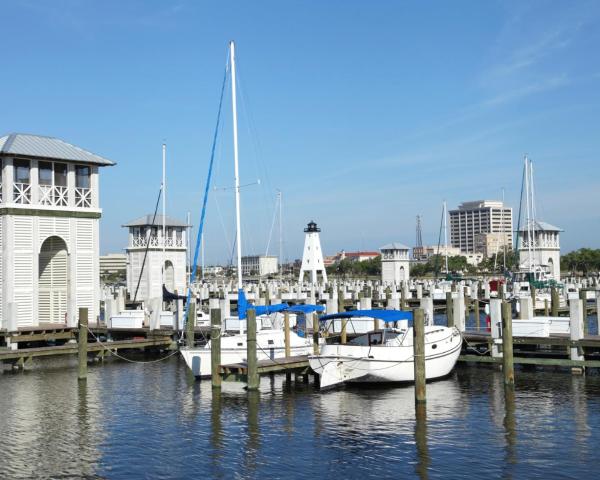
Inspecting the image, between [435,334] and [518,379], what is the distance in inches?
142

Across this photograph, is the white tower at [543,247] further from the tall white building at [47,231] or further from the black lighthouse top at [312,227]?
the tall white building at [47,231]

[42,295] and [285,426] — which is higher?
[42,295]

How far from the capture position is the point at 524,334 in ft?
99.8

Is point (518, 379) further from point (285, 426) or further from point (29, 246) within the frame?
point (29, 246)

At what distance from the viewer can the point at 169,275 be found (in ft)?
208

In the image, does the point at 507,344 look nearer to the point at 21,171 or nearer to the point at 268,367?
the point at 268,367

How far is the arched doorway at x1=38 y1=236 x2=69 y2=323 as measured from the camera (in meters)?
40.6

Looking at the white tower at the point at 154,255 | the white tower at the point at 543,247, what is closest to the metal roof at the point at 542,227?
the white tower at the point at 543,247

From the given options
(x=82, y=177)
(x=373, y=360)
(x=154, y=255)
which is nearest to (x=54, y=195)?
(x=82, y=177)

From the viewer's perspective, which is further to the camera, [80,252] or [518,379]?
[80,252]

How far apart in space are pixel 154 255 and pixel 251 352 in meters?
36.3

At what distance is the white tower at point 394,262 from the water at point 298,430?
58687mm

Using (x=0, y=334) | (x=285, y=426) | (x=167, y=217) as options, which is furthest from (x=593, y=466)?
(x=167, y=217)

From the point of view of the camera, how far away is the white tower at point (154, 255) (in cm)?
6012
